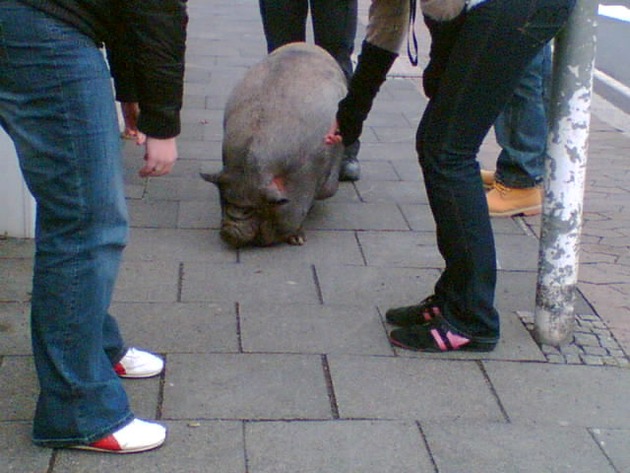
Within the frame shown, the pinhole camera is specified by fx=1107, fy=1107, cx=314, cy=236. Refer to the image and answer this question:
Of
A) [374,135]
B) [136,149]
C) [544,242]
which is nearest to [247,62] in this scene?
[374,135]

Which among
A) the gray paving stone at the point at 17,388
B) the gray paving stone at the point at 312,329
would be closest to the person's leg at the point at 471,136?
the gray paving stone at the point at 312,329

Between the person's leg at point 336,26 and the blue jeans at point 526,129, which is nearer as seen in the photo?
the blue jeans at point 526,129

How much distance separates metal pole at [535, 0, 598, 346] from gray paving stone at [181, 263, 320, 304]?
2.98ft

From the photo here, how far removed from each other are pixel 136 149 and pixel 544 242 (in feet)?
10.5

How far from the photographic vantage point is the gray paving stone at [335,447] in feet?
10.2

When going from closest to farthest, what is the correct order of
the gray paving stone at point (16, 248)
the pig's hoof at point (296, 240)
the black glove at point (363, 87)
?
1. the black glove at point (363, 87)
2. the gray paving stone at point (16, 248)
3. the pig's hoof at point (296, 240)

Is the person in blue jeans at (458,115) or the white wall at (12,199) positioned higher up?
the person in blue jeans at (458,115)

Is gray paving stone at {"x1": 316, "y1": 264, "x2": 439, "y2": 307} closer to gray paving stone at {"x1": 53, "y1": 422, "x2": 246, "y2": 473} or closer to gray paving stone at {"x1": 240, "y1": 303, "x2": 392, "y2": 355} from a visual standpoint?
gray paving stone at {"x1": 240, "y1": 303, "x2": 392, "y2": 355}

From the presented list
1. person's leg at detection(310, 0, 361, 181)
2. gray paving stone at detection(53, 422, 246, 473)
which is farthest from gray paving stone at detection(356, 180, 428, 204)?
gray paving stone at detection(53, 422, 246, 473)

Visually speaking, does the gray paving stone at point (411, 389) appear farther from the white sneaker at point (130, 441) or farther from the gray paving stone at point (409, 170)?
the gray paving stone at point (409, 170)

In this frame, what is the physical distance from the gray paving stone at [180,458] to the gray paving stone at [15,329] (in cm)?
73

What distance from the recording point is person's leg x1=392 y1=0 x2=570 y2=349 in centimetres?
347

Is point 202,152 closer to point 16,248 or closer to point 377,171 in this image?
point 377,171

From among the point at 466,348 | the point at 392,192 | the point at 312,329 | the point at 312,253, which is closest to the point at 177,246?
the point at 312,253
